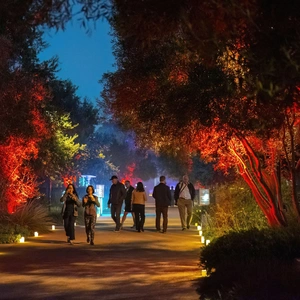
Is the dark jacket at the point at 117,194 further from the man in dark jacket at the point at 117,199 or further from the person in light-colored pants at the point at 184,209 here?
the person in light-colored pants at the point at 184,209

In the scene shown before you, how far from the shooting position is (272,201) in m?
13.0

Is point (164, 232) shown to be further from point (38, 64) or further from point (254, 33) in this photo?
point (254, 33)

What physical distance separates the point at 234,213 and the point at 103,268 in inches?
226

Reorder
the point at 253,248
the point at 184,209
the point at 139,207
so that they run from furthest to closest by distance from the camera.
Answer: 1. the point at 184,209
2. the point at 139,207
3. the point at 253,248

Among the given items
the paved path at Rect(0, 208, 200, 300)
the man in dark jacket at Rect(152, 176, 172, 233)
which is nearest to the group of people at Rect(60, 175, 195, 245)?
the man in dark jacket at Rect(152, 176, 172, 233)

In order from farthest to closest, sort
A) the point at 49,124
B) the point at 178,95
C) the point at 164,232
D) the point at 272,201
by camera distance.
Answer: the point at 49,124 → the point at 164,232 → the point at 272,201 → the point at 178,95

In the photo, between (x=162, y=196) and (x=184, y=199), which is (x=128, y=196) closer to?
(x=162, y=196)

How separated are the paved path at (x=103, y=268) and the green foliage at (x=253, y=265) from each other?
22.0 inches

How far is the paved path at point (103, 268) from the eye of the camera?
9281 millimetres

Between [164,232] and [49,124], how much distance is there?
565 centimetres

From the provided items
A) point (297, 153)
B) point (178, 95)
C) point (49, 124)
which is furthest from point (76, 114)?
point (178, 95)

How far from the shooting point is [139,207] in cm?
1989

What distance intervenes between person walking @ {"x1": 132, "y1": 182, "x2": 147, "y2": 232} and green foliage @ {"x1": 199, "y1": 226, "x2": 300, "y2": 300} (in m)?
9.63

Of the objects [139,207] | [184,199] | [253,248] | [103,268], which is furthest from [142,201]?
[253,248]
